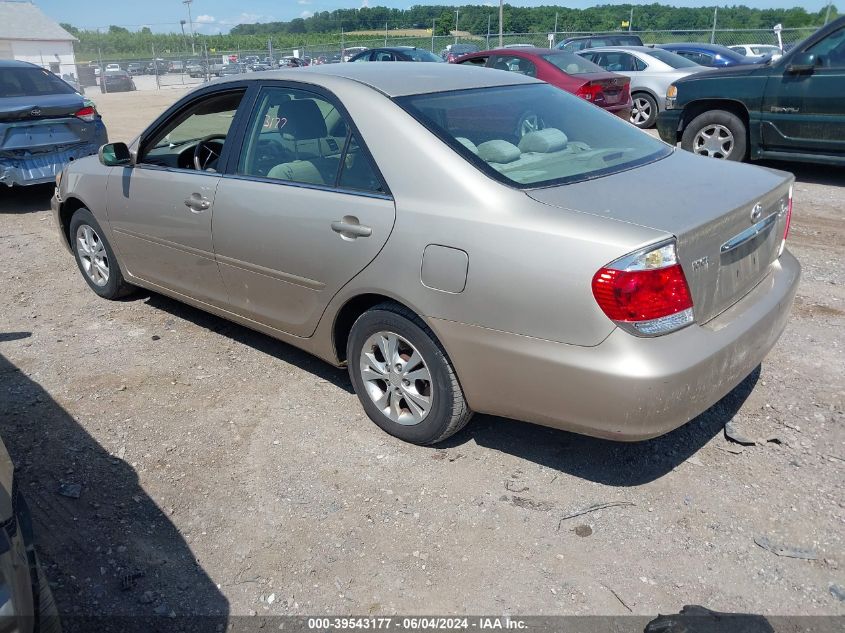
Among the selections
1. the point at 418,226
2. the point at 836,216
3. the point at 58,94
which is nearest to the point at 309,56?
the point at 58,94

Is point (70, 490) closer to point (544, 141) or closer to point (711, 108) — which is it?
point (544, 141)

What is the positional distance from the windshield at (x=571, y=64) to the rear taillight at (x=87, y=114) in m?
7.28

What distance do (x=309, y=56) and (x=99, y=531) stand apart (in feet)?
130

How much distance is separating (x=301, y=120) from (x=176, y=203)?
0.98 metres

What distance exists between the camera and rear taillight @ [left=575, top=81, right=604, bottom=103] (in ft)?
38.9

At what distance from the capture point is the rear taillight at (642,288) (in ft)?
8.86

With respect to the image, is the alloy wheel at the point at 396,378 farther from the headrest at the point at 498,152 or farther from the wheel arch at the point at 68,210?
the wheel arch at the point at 68,210

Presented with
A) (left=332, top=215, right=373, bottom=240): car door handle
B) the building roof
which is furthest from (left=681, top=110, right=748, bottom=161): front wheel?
the building roof

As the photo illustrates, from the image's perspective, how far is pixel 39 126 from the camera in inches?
324

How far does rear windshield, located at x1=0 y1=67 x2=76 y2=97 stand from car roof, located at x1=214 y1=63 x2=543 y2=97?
550cm

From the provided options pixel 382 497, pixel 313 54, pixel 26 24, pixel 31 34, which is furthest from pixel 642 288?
pixel 26 24

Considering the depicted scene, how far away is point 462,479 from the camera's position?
3.38 m

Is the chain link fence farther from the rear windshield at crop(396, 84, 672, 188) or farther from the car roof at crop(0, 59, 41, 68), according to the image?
the rear windshield at crop(396, 84, 672, 188)

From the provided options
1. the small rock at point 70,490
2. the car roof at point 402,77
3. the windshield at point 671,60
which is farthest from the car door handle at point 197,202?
the windshield at point 671,60
